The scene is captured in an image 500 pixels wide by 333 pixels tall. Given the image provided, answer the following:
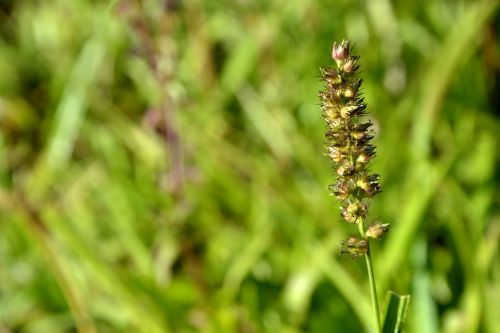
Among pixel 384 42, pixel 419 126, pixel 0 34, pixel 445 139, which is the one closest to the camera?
pixel 419 126

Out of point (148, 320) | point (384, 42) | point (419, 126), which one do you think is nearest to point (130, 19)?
point (148, 320)

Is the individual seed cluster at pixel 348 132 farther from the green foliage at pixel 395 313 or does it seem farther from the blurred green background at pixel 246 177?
the blurred green background at pixel 246 177

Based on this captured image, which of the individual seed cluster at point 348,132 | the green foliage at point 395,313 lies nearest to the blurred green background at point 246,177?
the green foliage at point 395,313

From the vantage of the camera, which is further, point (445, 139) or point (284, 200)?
point (445, 139)

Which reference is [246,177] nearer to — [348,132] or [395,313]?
[395,313]

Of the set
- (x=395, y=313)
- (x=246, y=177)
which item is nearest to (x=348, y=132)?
(x=395, y=313)

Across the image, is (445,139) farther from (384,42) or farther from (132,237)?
(132,237)

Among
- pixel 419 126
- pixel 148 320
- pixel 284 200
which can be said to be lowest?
pixel 148 320

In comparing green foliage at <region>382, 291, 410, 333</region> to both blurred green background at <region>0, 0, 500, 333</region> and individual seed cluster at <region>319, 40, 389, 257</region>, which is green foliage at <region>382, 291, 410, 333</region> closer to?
individual seed cluster at <region>319, 40, 389, 257</region>

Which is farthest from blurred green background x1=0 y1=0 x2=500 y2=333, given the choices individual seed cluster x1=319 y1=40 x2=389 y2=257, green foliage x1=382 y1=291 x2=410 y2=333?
individual seed cluster x1=319 y1=40 x2=389 y2=257
